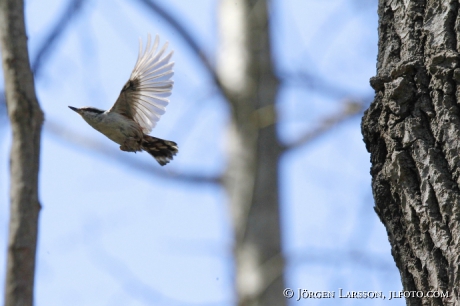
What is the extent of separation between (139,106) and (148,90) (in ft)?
0.54

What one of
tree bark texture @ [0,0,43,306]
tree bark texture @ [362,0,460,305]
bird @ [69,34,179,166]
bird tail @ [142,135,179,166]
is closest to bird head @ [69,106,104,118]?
bird @ [69,34,179,166]

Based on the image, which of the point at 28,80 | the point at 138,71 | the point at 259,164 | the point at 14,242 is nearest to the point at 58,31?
the point at 138,71

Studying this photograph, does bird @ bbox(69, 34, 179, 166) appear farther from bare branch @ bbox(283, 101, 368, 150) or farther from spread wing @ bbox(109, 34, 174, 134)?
bare branch @ bbox(283, 101, 368, 150)

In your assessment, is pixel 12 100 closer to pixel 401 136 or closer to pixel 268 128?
pixel 401 136

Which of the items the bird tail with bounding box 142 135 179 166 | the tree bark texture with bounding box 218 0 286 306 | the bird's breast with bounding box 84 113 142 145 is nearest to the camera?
the bird's breast with bounding box 84 113 142 145

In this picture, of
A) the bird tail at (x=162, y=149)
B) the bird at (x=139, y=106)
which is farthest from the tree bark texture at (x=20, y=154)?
the bird tail at (x=162, y=149)

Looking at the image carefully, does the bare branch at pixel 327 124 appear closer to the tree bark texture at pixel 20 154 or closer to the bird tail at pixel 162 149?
the bird tail at pixel 162 149

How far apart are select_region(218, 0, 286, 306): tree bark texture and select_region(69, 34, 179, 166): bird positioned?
2218 mm

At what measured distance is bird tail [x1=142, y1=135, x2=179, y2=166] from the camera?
405 centimetres

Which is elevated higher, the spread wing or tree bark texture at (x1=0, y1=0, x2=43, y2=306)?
the spread wing

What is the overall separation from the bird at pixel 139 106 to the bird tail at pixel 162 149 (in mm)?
98

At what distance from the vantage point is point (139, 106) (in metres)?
3.86

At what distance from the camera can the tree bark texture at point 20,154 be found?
1.79 metres

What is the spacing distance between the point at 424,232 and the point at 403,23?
2.40 feet
